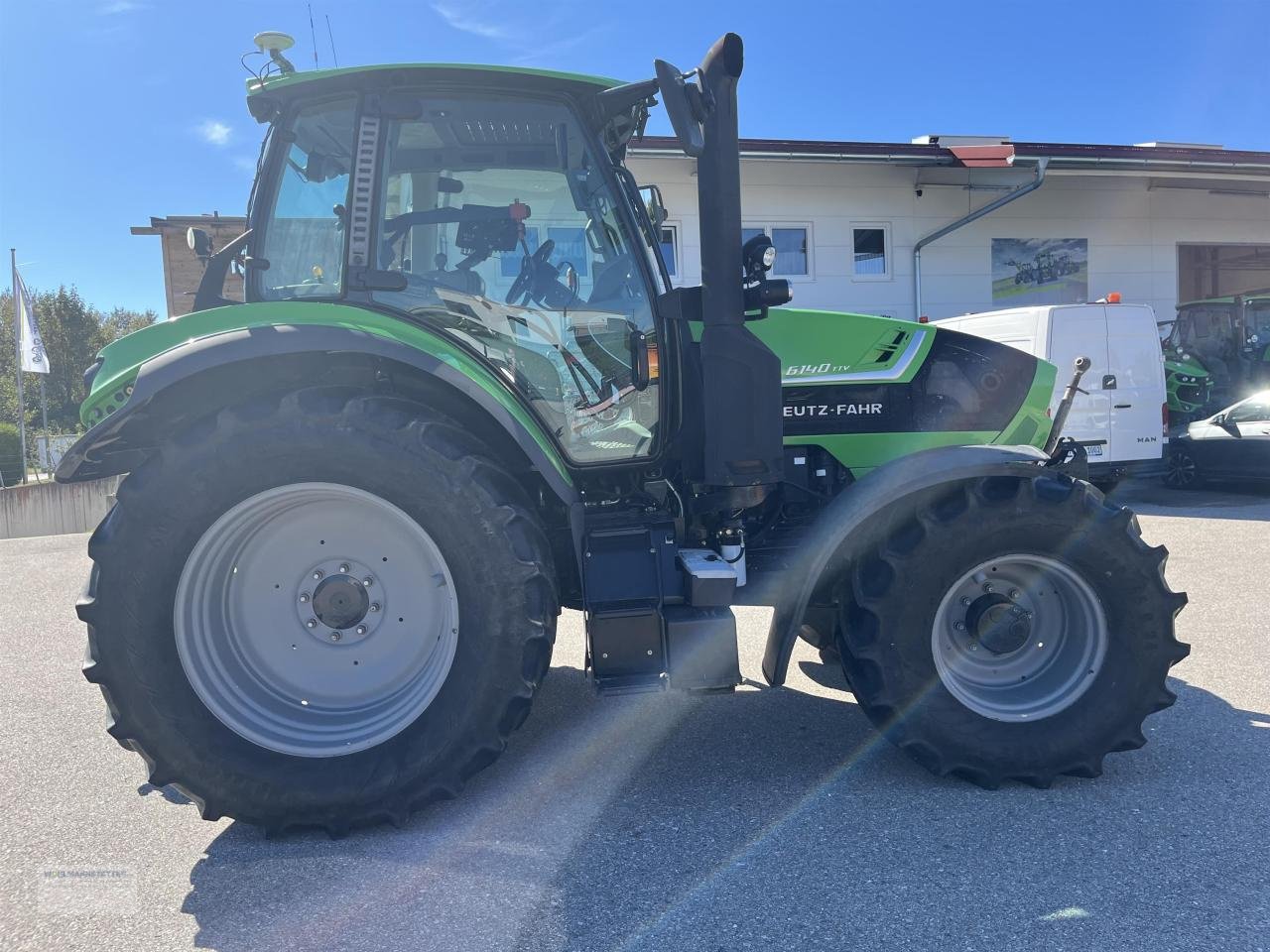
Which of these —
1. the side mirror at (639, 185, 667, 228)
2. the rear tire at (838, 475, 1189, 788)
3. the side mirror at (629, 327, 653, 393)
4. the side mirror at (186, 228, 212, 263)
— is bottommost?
the rear tire at (838, 475, 1189, 788)

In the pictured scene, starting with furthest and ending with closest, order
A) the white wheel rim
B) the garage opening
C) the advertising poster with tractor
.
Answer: the garage opening
the advertising poster with tractor
the white wheel rim

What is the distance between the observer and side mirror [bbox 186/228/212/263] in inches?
139

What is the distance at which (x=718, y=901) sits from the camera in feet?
7.77

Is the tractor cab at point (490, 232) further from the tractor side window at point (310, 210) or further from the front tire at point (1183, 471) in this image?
the front tire at point (1183, 471)

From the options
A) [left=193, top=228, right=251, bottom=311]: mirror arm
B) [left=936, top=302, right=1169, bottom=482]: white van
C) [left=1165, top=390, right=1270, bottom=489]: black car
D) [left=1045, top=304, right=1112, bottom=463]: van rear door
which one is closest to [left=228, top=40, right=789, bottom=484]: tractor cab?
[left=193, top=228, right=251, bottom=311]: mirror arm

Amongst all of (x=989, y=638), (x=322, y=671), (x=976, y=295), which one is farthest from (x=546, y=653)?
(x=976, y=295)

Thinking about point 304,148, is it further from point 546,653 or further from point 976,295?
point 976,295

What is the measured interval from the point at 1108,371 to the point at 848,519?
27.6ft

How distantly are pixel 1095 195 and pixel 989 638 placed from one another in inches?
546

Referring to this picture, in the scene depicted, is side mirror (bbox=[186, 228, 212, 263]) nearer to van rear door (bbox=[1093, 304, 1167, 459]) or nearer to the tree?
van rear door (bbox=[1093, 304, 1167, 459])

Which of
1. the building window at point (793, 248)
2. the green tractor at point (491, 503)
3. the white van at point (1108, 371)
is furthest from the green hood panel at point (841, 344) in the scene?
the building window at point (793, 248)

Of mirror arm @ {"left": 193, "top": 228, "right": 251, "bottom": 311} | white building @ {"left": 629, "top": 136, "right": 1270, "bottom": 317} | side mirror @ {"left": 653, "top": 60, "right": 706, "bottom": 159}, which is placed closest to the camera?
side mirror @ {"left": 653, "top": 60, "right": 706, "bottom": 159}

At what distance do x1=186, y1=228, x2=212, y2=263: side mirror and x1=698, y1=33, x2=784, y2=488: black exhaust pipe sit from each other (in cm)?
208

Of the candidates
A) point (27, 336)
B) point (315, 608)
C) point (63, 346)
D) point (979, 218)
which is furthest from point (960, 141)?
point (63, 346)
